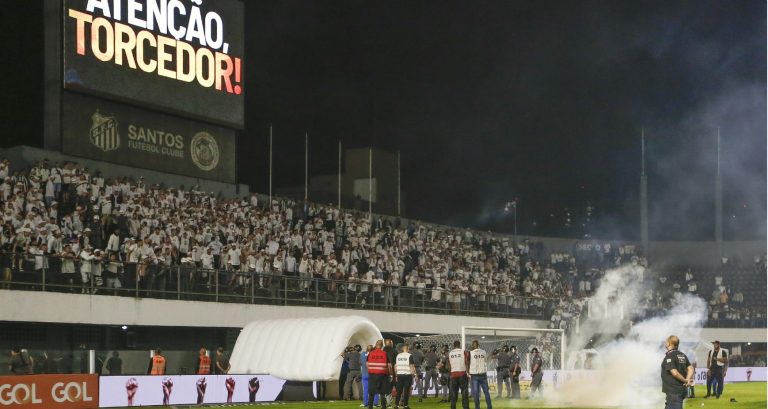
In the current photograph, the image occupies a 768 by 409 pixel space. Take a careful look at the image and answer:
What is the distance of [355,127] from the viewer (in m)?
73.8

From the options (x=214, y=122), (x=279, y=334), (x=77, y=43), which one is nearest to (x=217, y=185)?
→ (x=214, y=122)

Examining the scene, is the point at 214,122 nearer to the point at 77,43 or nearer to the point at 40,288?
the point at 77,43

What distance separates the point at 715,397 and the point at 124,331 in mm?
18910

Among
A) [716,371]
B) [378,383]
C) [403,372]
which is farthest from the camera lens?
[716,371]

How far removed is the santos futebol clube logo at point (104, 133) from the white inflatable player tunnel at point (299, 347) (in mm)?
9120

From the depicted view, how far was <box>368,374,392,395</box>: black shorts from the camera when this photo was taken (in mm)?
28109

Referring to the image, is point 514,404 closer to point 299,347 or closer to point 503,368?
point 503,368

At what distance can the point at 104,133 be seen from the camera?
3919 centimetres

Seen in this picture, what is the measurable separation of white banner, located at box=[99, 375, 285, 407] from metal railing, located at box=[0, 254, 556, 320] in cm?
376

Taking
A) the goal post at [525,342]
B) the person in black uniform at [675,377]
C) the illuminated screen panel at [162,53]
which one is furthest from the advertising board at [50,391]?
the goal post at [525,342]

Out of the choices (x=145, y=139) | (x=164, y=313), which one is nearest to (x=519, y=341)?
(x=164, y=313)

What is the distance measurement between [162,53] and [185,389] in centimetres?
1498

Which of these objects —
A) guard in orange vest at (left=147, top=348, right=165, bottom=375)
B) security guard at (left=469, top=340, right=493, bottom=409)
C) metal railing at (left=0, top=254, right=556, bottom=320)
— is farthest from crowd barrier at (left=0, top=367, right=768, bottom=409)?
security guard at (left=469, top=340, right=493, bottom=409)

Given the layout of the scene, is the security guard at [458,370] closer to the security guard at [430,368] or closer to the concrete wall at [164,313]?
the security guard at [430,368]
